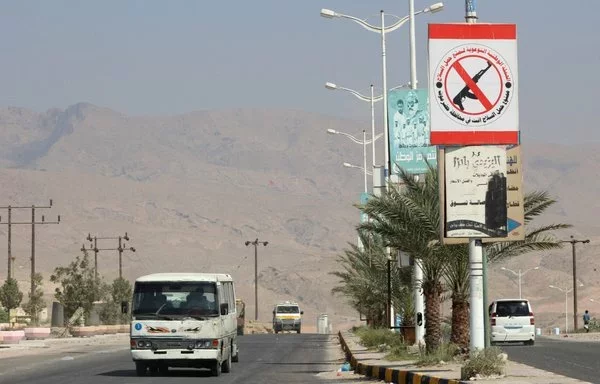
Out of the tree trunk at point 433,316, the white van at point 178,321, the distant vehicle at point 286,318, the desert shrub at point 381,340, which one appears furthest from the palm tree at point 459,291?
the distant vehicle at point 286,318

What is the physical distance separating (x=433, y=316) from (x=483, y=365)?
11.4 metres

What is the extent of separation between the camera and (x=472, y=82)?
74.9 feet

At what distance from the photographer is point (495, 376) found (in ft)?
74.4

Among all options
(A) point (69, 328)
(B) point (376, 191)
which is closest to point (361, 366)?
(B) point (376, 191)

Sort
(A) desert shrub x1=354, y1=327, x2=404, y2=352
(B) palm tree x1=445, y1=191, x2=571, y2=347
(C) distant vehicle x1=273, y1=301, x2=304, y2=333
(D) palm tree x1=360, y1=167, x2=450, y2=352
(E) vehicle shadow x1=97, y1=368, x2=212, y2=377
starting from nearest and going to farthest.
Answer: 1. (B) palm tree x1=445, y1=191, x2=571, y2=347
2. (D) palm tree x1=360, y1=167, x2=450, y2=352
3. (E) vehicle shadow x1=97, y1=368, x2=212, y2=377
4. (A) desert shrub x1=354, y1=327, x2=404, y2=352
5. (C) distant vehicle x1=273, y1=301, x2=304, y2=333

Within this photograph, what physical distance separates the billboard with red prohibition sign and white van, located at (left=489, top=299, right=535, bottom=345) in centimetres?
2960

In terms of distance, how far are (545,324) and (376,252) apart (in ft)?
296

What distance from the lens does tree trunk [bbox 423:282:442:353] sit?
33.3 meters

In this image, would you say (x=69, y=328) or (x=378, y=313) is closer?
(x=378, y=313)

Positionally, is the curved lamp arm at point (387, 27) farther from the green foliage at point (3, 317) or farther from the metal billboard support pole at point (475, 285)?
the green foliage at point (3, 317)

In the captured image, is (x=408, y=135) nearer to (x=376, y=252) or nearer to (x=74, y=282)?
(x=376, y=252)

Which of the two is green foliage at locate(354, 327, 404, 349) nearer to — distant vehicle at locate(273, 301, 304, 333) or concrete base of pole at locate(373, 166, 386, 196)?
concrete base of pole at locate(373, 166, 386, 196)

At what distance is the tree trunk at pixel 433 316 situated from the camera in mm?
33281

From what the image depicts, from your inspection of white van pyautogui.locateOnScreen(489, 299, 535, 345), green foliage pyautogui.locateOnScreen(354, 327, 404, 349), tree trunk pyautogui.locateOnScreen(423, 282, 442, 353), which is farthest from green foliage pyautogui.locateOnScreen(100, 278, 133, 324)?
tree trunk pyautogui.locateOnScreen(423, 282, 442, 353)
